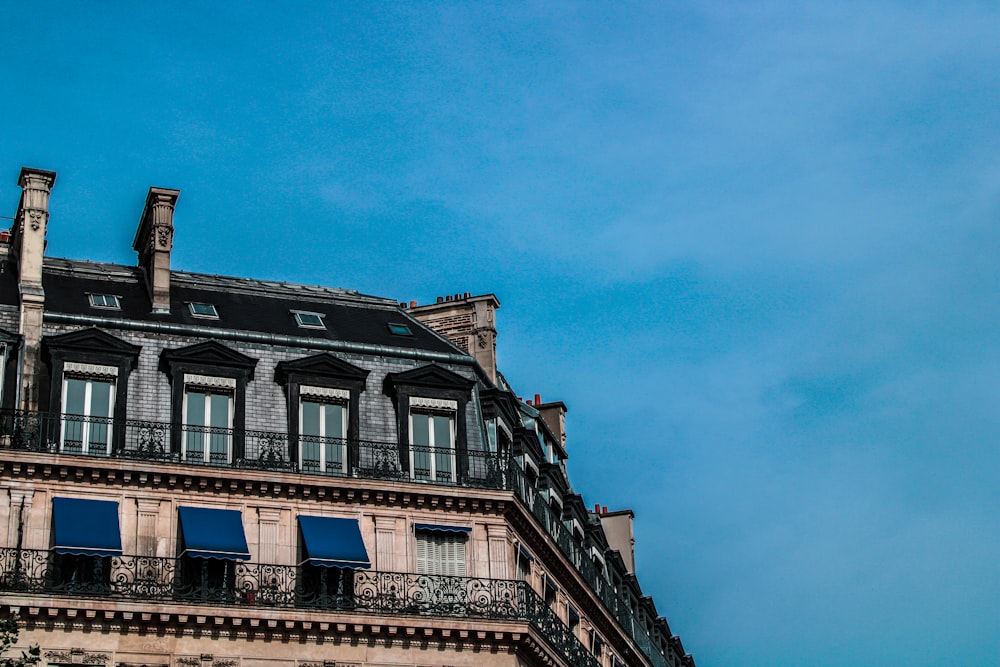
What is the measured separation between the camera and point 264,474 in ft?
109

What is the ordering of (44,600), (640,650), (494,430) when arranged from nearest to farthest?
(44,600) → (494,430) → (640,650)

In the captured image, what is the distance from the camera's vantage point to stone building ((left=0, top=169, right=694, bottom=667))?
31531mm

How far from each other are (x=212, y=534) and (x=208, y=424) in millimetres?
2335

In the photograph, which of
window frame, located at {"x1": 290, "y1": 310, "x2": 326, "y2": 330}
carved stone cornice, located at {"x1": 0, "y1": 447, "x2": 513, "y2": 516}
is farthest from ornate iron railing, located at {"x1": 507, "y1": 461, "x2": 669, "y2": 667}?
window frame, located at {"x1": 290, "y1": 310, "x2": 326, "y2": 330}

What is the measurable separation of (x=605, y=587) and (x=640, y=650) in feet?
13.2

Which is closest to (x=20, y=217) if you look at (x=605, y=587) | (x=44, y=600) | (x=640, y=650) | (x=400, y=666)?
(x=44, y=600)

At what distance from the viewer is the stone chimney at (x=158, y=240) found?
36281 millimetres

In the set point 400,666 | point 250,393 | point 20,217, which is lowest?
point 400,666

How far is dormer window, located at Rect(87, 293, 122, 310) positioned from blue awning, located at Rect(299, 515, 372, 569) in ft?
19.3

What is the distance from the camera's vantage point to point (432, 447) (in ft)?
115

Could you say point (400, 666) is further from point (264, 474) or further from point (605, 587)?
point (605, 587)

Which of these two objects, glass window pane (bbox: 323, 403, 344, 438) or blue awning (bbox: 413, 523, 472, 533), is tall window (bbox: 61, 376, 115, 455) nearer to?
glass window pane (bbox: 323, 403, 344, 438)

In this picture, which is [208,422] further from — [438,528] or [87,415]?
[438,528]

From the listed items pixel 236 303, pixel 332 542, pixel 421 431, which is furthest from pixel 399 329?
pixel 332 542
